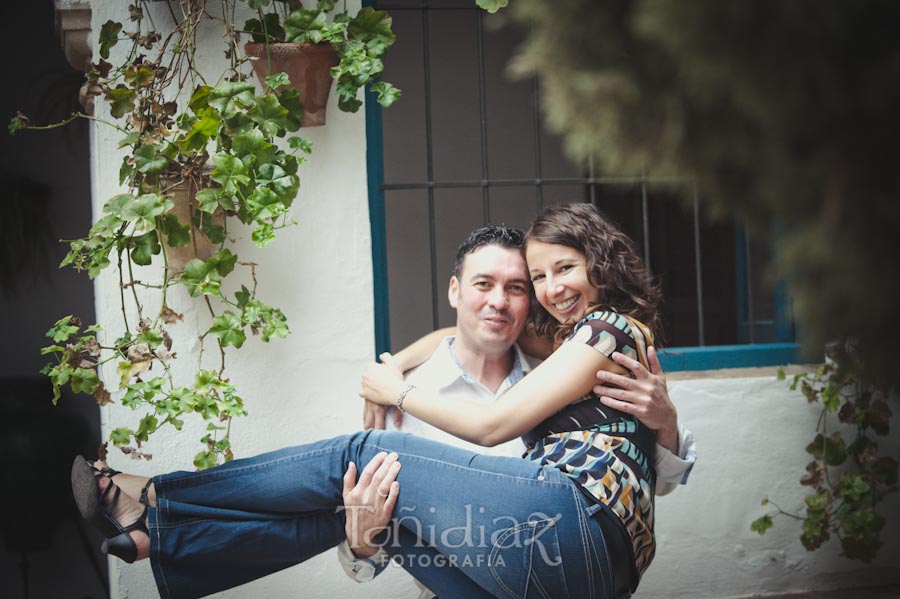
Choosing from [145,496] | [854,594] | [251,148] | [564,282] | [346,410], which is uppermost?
[251,148]

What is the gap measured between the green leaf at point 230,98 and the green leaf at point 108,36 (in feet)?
1.29

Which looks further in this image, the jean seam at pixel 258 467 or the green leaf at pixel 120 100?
the green leaf at pixel 120 100

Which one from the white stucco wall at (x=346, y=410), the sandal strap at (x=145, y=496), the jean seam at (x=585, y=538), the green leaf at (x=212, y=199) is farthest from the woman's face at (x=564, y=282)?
the sandal strap at (x=145, y=496)

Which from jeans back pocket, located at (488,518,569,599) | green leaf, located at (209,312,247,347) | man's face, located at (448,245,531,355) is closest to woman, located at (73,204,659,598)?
jeans back pocket, located at (488,518,569,599)

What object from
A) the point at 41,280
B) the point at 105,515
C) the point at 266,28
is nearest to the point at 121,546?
the point at 105,515

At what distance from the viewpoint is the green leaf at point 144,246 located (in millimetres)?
2217

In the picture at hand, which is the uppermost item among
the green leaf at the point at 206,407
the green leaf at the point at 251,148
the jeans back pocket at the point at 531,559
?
the green leaf at the point at 251,148

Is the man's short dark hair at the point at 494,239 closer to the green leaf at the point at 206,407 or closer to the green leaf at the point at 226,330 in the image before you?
the green leaf at the point at 226,330

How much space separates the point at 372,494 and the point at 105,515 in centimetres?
67

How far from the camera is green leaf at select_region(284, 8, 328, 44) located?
2.46 meters

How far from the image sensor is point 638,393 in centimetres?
199

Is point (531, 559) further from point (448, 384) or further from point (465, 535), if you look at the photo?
point (448, 384)

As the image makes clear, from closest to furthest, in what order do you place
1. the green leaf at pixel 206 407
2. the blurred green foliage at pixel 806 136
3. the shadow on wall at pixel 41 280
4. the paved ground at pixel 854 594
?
the blurred green foliage at pixel 806 136
the green leaf at pixel 206 407
the paved ground at pixel 854 594
the shadow on wall at pixel 41 280

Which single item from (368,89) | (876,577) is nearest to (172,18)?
(368,89)
